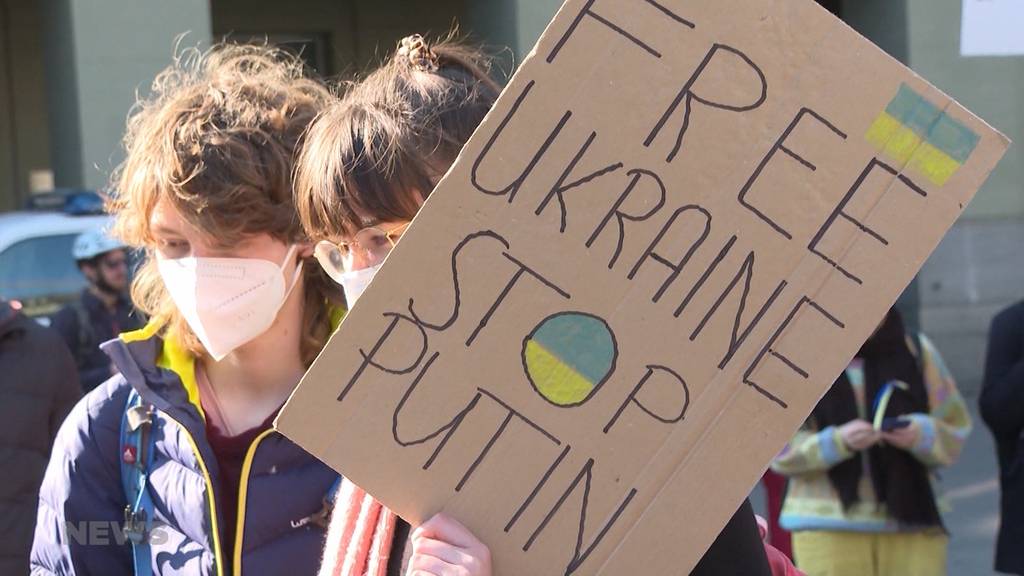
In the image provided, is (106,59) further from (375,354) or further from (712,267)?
(712,267)

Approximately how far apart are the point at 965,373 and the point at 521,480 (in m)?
10.9

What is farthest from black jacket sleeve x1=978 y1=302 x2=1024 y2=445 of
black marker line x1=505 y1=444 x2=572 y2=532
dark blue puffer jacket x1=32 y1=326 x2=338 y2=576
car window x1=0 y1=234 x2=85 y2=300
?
car window x1=0 y1=234 x2=85 y2=300

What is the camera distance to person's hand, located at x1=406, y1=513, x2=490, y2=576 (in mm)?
1535

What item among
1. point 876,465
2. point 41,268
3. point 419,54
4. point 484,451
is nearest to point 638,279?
point 484,451

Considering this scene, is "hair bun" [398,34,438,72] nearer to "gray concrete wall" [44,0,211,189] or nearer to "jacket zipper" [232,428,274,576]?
"jacket zipper" [232,428,274,576]

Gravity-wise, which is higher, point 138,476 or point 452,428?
point 452,428

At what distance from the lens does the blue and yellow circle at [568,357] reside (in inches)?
61.0

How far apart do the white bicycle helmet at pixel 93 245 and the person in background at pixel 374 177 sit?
18.3 ft

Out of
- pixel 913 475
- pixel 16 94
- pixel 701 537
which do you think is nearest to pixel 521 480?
pixel 701 537

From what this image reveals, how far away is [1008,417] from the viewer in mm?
4691

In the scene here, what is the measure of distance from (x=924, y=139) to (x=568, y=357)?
1.45 feet

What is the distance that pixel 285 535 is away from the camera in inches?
91.6

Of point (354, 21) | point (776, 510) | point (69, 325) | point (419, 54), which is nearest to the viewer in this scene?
point (419, 54)

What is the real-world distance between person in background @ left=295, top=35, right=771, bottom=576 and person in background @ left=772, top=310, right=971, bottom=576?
281 cm
